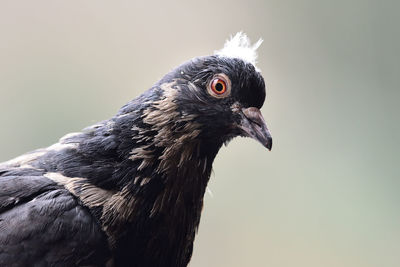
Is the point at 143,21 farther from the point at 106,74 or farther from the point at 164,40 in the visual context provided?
the point at 106,74

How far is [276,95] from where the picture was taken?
5234 millimetres

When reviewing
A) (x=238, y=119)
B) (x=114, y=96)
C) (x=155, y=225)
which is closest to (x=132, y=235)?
(x=155, y=225)

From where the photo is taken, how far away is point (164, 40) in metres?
5.20

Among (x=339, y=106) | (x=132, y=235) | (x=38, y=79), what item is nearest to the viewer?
(x=132, y=235)

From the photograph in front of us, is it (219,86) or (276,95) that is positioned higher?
(276,95)

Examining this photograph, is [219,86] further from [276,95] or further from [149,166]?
[276,95]

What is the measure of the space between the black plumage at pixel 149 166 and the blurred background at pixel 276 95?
7.40 ft

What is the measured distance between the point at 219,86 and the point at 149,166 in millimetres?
541

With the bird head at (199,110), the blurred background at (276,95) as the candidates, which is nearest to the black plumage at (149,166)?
the bird head at (199,110)

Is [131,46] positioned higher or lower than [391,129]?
lower

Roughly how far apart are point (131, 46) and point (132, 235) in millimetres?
2877

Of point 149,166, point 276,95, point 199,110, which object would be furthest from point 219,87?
point 276,95

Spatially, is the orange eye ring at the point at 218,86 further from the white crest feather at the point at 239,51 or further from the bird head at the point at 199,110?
the white crest feather at the point at 239,51

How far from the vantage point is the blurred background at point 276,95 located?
5.09 m
